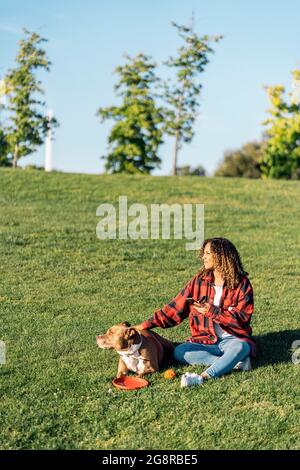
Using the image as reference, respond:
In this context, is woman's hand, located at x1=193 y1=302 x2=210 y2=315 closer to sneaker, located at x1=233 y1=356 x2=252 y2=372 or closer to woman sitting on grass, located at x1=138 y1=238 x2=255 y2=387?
woman sitting on grass, located at x1=138 y1=238 x2=255 y2=387

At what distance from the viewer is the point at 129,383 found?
21.5 feet

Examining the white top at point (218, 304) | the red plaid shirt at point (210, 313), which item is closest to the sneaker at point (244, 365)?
the red plaid shirt at point (210, 313)

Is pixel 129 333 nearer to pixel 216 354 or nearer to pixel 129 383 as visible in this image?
pixel 129 383

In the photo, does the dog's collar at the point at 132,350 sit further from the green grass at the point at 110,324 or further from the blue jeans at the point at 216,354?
the blue jeans at the point at 216,354

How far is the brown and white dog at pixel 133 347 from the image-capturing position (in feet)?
21.4

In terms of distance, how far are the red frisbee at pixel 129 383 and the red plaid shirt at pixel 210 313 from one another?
618 millimetres

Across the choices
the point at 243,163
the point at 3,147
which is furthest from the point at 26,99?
the point at 243,163

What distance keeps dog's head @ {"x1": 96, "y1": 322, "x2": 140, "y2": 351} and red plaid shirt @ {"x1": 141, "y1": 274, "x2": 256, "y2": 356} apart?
53cm

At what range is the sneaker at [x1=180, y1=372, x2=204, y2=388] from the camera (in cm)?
642

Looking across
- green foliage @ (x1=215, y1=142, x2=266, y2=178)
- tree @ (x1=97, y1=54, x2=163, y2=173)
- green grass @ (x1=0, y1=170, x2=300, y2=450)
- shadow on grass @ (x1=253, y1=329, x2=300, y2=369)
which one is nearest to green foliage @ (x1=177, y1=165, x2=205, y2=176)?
green foliage @ (x1=215, y1=142, x2=266, y2=178)
